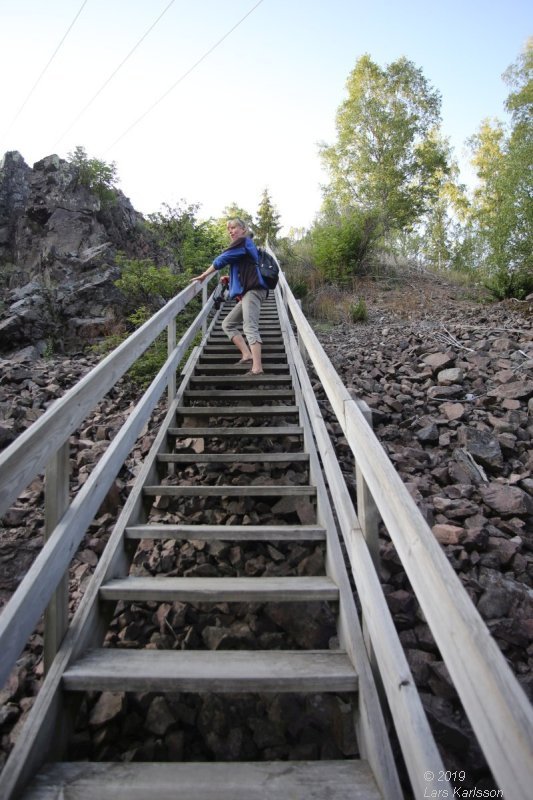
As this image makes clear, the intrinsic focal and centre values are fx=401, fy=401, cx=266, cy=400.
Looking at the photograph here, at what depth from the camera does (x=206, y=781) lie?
1276 millimetres

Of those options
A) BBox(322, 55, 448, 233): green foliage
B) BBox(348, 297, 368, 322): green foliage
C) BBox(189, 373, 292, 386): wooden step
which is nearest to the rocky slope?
BBox(189, 373, 292, 386): wooden step

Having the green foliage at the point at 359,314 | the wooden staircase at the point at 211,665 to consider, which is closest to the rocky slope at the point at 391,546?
the wooden staircase at the point at 211,665

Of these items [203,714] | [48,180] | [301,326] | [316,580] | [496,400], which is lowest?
[203,714]

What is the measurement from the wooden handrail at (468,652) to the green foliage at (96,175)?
43.5ft

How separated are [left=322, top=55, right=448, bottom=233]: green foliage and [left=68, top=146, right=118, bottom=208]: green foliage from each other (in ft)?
35.6

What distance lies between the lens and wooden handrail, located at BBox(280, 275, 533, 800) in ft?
1.91

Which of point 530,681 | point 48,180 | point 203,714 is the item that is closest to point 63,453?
point 203,714

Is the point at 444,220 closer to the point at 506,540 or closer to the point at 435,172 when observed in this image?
the point at 435,172

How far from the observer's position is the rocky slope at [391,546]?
162cm

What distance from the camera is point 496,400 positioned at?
4.16m

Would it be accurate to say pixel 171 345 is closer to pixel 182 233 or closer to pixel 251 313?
pixel 251 313

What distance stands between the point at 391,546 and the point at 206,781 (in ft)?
5.13

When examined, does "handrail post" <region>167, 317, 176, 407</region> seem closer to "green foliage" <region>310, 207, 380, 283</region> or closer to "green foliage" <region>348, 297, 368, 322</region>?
"green foliage" <region>348, 297, 368, 322</region>

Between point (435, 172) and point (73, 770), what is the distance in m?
22.2
